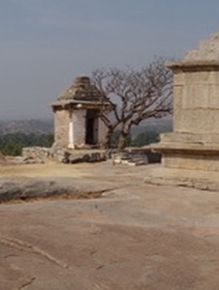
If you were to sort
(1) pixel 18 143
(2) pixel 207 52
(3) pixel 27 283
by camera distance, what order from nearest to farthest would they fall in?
(3) pixel 27 283
(2) pixel 207 52
(1) pixel 18 143

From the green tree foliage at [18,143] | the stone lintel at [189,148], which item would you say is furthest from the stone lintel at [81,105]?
the stone lintel at [189,148]

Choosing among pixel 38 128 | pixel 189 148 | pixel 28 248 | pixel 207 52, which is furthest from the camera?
pixel 38 128

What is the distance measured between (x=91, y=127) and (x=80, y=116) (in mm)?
1068

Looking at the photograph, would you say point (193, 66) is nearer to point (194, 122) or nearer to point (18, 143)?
point (194, 122)

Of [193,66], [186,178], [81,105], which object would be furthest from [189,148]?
[81,105]

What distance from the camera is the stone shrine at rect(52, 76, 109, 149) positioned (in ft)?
95.2

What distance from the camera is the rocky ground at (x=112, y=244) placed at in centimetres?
318

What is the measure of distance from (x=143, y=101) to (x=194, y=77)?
65.9ft

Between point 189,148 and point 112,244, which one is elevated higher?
point 189,148

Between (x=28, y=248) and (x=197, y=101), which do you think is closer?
(x=28, y=248)

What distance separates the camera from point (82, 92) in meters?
29.2

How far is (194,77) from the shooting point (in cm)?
770

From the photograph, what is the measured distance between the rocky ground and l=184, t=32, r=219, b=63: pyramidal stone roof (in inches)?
82.1

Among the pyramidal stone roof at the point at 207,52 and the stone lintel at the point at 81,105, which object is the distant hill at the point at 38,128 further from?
the pyramidal stone roof at the point at 207,52
